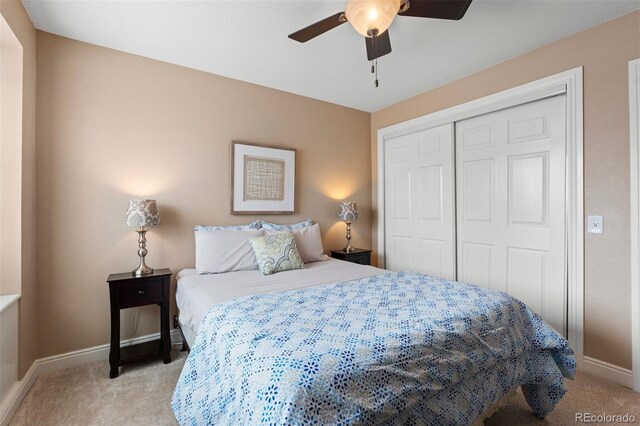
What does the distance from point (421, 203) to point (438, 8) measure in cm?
220

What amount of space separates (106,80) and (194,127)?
73cm

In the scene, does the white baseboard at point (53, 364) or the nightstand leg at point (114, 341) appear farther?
the nightstand leg at point (114, 341)

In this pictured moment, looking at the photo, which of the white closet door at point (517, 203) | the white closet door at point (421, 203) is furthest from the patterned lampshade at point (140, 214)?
the white closet door at point (517, 203)

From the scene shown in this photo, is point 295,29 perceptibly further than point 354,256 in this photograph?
No

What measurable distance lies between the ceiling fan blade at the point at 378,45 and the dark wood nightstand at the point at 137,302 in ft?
7.26

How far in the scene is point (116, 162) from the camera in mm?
2455

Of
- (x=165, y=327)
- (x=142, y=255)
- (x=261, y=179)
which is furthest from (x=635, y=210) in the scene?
Answer: (x=142, y=255)

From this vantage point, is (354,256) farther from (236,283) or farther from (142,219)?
(142,219)

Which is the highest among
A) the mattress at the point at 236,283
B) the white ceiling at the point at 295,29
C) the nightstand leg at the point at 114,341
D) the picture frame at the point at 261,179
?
the white ceiling at the point at 295,29

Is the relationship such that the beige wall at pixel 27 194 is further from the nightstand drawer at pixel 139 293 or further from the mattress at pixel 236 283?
the mattress at pixel 236 283

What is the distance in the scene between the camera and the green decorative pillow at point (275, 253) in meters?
2.43

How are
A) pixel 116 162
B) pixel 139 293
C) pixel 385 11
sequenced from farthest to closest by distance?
pixel 116 162 < pixel 139 293 < pixel 385 11

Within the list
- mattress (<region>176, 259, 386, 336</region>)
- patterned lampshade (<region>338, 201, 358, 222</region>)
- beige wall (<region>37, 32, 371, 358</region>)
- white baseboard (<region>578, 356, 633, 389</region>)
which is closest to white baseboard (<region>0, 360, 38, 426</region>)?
beige wall (<region>37, 32, 371, 358</region>)

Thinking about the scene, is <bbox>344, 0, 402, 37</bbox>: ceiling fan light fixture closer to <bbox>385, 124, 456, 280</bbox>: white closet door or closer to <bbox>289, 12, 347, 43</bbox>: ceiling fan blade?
<bbox>289, 12, 347, 43</bbox>: ceiling fan blade
